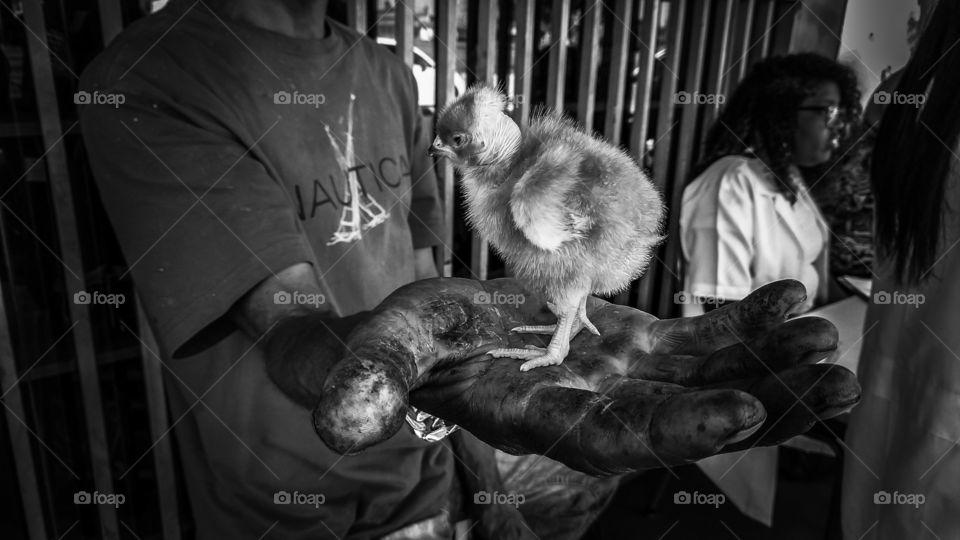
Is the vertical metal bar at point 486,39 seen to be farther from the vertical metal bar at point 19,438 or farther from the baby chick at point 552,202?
the vertical metal bar at point 19,438

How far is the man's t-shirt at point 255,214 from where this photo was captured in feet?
3.76

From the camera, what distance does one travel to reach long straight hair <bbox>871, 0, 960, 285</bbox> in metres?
1.31

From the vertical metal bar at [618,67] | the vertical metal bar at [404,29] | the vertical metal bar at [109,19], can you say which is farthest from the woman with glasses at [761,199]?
the vertical metal bar at [109,19]

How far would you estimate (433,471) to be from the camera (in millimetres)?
1592

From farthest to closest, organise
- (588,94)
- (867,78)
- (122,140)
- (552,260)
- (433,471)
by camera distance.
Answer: (867,78) < (588,94) < (433,471) < (122,140) < (552,260)

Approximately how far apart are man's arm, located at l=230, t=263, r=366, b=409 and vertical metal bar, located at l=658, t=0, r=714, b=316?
78.2 inches

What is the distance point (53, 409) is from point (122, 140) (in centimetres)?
92

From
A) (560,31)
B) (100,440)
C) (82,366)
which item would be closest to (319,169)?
(82,366)

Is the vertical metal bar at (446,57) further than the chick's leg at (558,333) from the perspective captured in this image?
Yes

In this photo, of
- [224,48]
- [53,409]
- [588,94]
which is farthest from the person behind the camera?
[588,94]

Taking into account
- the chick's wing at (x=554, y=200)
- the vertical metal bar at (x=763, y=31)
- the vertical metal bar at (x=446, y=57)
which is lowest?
the chick's wing at (x=554, y=200)

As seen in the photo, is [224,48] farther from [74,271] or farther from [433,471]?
[433,471]

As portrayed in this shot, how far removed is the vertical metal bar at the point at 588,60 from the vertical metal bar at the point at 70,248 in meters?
1.59

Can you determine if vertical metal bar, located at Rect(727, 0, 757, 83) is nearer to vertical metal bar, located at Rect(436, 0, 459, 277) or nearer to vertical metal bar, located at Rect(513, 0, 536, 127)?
vertical metal bar, located at Rect(513, 0, 536, 127)
